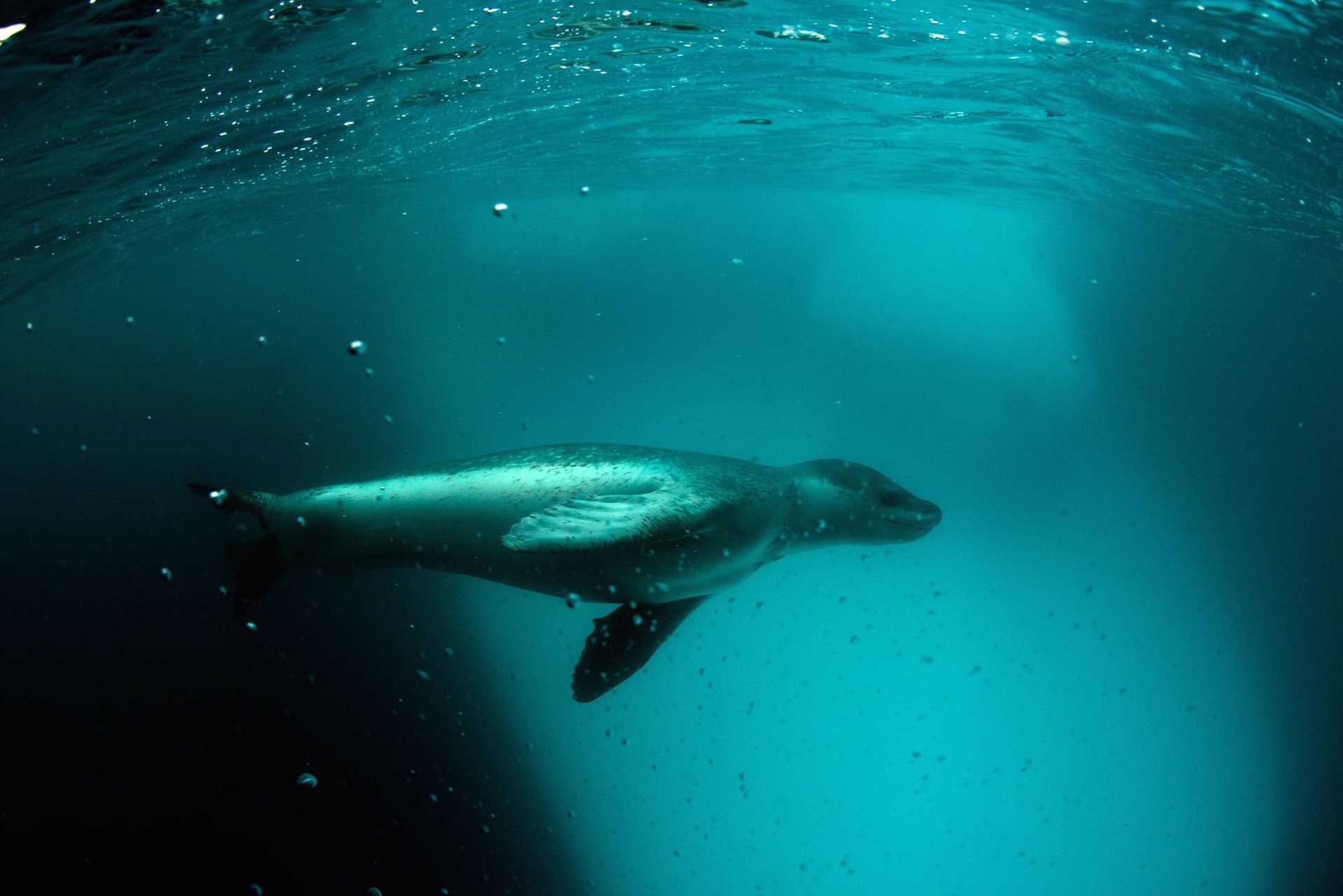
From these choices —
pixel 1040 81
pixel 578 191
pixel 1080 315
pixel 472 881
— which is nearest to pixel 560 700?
pixel 472 881

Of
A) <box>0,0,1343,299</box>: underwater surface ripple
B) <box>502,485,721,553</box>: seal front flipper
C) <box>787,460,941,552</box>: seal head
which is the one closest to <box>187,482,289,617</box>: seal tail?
<box>502,485,721,553</box>: seal front flipper

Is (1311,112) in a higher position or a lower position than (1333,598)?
higher

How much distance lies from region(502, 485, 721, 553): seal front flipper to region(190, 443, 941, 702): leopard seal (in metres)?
0.01

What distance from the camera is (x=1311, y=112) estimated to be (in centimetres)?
947

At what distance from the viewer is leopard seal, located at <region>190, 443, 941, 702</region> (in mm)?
4504

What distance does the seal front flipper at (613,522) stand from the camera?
4145mm

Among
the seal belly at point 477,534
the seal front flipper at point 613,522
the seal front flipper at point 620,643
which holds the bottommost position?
the seal front flipper at point 620,643

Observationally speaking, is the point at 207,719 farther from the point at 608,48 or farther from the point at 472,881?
the point at 608,48

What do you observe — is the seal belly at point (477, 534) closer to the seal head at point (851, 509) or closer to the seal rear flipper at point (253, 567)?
the seal rear flipper at point (253, 567)

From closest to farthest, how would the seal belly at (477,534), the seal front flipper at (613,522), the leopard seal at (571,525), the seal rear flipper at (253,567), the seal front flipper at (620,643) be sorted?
1. the seal front flipper at (613,522)
2. the leopard seal at (571,525)
3. the seal belly at (477,534)
4. the seal front flipper at (620,643)
5. the seal rear flipper at (253,567)

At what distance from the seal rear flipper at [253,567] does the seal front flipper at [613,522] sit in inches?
72.3

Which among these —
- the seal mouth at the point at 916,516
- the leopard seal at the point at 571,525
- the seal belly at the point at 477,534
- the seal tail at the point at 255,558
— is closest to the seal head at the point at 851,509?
the seal mouth at the point at 916,516

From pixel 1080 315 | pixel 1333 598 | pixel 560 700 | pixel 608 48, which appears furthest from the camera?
pixel 1080 315

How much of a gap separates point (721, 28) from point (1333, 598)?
1916 cm
